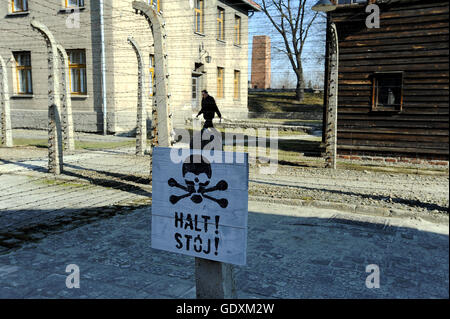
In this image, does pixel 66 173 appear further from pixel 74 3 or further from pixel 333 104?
pixel 74 3

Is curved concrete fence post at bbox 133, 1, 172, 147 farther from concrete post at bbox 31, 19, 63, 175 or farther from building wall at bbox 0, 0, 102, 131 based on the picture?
building wall at bbox 0, 0, 102, 131

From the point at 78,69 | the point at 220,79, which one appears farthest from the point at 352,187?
the point at 220,79

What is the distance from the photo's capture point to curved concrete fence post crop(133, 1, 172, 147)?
7.51m

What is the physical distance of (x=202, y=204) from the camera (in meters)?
2.82

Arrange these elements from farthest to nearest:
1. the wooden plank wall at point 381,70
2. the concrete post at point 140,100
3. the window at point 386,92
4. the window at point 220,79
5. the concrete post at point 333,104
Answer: the window at point 220,79, the concrete post at point 140,100, the window at point 386,92, the wooden plank wall at point 381,70, the concrete post at point 333,104

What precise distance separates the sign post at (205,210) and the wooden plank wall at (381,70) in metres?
8.75

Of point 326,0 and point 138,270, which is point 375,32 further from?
point 138,270

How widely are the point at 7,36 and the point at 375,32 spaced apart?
1706cm

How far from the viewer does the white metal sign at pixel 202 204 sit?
2.72 m

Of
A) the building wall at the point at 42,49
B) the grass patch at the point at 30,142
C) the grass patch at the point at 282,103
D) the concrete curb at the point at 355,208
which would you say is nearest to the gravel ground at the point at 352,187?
the concrete curb at the point at 355,208

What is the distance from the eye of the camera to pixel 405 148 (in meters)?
11.0

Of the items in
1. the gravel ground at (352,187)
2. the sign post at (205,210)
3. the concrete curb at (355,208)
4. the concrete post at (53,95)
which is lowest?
the concrete curb at (355,208)

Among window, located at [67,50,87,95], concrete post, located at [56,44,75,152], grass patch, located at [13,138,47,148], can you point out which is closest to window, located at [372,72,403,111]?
concrete post, located at [56,44,75,152]

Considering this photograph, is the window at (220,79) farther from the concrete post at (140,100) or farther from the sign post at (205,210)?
the sign post at (205,210)
